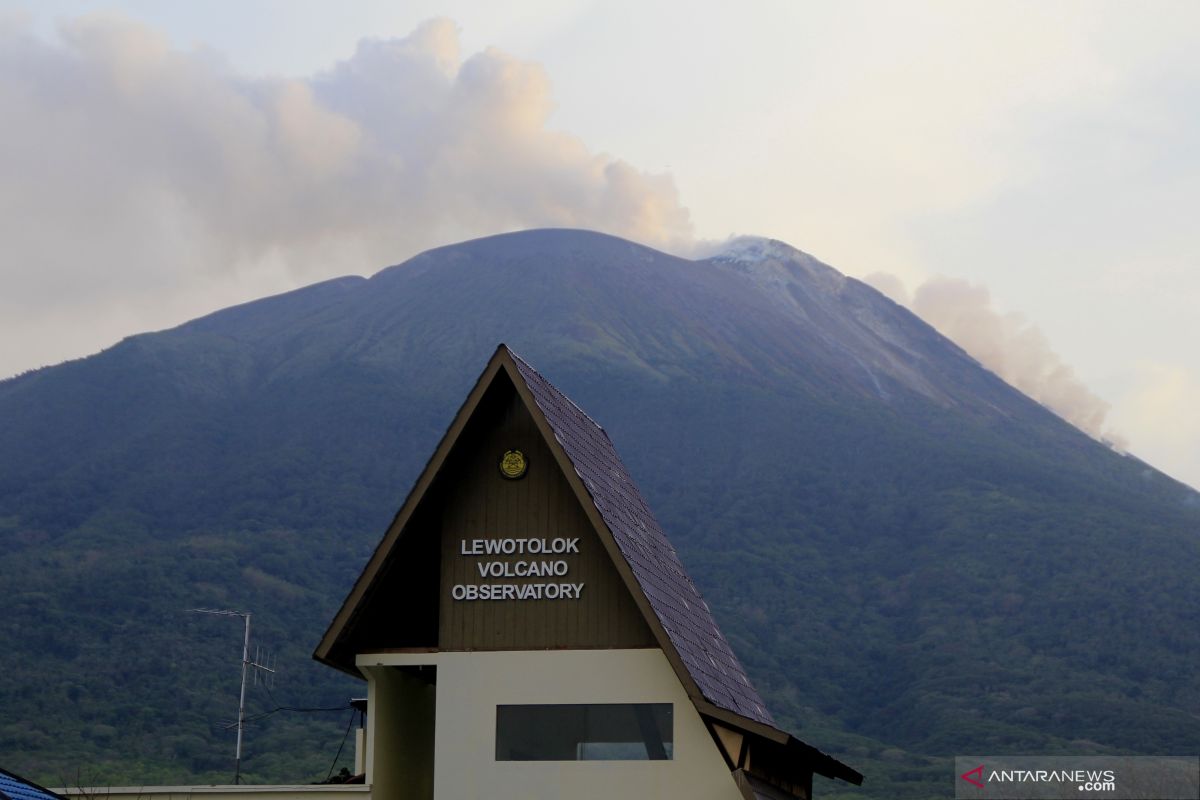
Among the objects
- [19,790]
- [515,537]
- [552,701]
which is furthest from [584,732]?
[19,790]

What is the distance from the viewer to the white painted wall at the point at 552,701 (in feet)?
73.8

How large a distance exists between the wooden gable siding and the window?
0.83 meters

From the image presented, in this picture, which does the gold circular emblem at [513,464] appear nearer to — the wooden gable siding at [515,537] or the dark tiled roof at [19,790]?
the wooden gable siding at [515,537]

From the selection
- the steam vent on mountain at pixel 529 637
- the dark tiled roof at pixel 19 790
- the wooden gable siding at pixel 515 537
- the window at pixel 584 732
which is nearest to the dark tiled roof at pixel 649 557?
the steam vent on mountain at pixel 529 637

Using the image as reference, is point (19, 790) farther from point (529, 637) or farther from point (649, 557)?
point (649, 557)

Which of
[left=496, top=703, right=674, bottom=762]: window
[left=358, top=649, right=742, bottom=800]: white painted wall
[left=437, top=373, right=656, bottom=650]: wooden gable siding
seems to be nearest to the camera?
[left=358, top=649, right=742, bottom=800]: white painted wall

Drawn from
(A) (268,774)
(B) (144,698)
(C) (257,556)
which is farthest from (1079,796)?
(C) (257,556)

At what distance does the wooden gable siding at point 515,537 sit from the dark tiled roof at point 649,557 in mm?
418

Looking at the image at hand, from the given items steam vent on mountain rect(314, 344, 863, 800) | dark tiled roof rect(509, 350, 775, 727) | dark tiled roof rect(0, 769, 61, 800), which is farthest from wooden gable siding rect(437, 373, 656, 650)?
dark tiled roof rect(0, 769, 61, 800)

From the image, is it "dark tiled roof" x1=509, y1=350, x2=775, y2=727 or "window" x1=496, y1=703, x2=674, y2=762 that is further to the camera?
"window" x1=496, y1=703, x2=674, y2=762

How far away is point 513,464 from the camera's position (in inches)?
932

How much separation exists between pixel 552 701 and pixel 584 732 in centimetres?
59

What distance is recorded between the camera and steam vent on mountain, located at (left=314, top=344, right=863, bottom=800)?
22531 millimetres

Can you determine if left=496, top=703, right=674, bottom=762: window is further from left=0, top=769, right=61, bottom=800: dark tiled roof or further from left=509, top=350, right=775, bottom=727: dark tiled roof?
left=0, top=769, right=61, bottom=800: dark tiled roof
